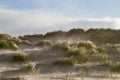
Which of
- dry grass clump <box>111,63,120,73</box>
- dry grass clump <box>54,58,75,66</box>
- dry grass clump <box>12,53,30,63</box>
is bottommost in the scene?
dry grass clump <box>111,63,120,73</box>

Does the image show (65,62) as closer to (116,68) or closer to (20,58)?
(116,68)

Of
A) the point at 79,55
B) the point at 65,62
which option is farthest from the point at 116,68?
the point at 79,55

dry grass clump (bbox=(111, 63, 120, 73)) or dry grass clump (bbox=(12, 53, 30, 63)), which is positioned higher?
dry grass clump (bbox=(12, 53, 30, 63))

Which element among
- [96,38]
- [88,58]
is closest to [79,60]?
[88,58]

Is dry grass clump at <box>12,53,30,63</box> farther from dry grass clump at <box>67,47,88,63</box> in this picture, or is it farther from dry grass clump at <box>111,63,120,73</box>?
dry grass clump at <box>111,63,120,73</box>

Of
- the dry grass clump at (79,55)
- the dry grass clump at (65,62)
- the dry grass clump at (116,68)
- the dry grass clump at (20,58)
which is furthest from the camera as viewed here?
the dry grass clump at (20,58)

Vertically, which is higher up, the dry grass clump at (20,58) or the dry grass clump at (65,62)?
the dry grass clump at (20,58)

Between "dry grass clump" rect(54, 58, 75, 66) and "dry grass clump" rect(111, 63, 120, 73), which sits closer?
"dry grass clump" rect(111, 63, 120, 73)

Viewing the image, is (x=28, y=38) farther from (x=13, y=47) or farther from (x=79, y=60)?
(x=79, y=60)

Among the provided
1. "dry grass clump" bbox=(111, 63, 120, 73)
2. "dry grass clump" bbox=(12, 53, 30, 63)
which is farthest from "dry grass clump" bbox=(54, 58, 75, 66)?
"dry grass clump" bbox=(12, 53, 30, 63)

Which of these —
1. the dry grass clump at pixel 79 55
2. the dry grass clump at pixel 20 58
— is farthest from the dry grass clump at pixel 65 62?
the dry grass clump at pixel 20 58

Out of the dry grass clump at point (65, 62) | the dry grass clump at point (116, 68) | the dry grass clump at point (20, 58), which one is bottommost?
the dry grass clump at point (116, 68)

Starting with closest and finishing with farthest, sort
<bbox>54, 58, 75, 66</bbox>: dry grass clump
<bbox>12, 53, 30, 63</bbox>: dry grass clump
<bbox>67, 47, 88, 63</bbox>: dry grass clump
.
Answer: <bbox>54, 58, 75, 66</bbox>: dry grass clump, <bbox>67, 47, 88, 63</bbox>: dry grass clump, <bbox>12, 53, 30, 63</bbox>: dry grass clump

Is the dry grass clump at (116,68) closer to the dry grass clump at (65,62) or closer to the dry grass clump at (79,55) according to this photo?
the dry grass clump at (65,62)
